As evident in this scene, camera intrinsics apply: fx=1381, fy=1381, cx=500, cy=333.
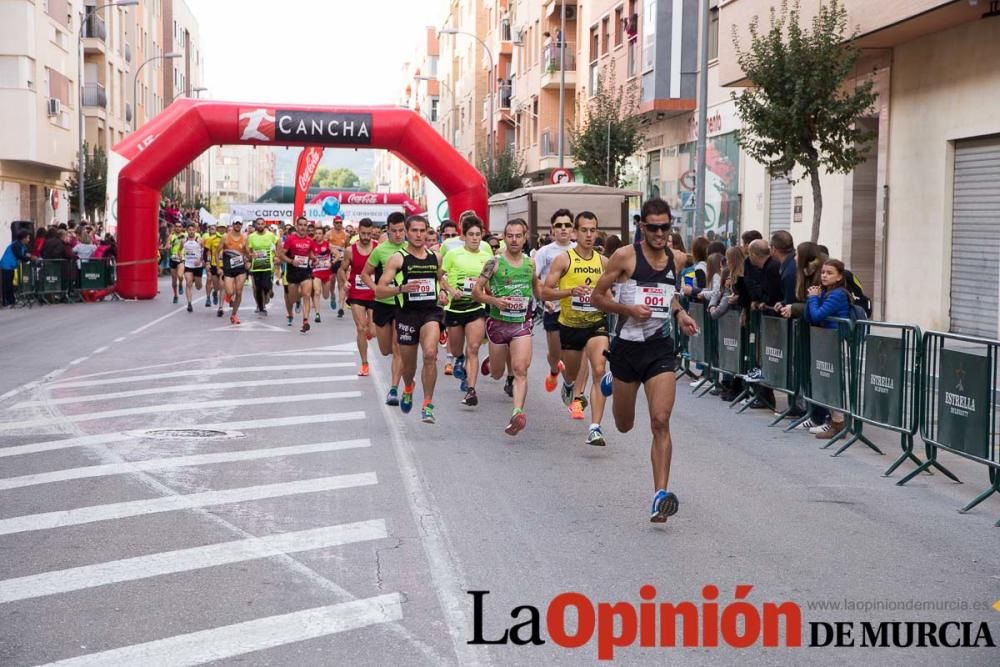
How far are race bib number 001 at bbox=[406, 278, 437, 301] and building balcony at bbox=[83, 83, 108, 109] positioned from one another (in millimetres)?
50708

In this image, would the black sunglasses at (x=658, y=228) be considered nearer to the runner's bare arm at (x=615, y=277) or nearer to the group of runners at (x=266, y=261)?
the runner's bare arm at (x=615, y=277)

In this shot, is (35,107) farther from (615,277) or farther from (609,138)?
(615,277)

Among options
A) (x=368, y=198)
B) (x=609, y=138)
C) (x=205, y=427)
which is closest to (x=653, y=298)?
(x=205, y=427)

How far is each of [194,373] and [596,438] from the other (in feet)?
22.8

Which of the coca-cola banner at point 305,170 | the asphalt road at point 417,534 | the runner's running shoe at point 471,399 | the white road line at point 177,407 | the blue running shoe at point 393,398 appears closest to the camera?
A: the asphalt road at point 417,534

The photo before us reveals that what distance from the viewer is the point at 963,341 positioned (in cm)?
923

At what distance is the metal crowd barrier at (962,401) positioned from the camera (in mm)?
8883

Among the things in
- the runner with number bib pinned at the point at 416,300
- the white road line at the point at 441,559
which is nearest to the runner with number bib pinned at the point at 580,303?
the runner with number bib pinned at the point at 416,300

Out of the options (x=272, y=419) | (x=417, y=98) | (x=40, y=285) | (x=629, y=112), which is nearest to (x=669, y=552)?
(x=272, y=419)

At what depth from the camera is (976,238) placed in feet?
63.9

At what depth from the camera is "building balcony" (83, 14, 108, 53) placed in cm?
5875

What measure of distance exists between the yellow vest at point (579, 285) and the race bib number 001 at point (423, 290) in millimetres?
1183

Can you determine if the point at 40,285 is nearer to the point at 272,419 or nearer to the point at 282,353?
the point at 282,353

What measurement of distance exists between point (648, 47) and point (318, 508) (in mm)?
28768
